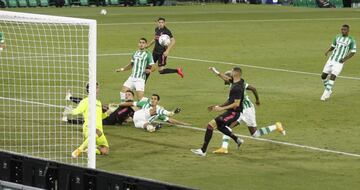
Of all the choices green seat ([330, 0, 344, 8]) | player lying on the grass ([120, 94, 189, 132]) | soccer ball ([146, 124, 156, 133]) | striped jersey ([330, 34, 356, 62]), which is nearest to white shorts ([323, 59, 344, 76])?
striped jersey ([330, 34, 356, 62])

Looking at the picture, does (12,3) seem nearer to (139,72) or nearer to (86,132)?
(139,72)

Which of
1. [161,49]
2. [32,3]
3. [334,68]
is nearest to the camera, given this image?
[334,68]

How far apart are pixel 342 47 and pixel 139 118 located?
880 centimetres

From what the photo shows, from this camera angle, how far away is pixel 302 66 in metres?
37.0

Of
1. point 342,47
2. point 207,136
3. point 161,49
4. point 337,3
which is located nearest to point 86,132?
point 207,136

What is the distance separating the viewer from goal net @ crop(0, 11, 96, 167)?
18.9m

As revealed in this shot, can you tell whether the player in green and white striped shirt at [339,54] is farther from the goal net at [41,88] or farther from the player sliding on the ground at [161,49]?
the goal net at [41,88]

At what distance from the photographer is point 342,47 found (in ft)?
94.6

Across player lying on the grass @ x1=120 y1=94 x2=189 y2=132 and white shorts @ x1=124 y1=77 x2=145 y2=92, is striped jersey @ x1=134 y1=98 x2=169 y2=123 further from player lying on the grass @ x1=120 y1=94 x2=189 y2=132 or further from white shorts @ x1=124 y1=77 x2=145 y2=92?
white shorts @ x1=124 y1=77 x2=145 y2=92

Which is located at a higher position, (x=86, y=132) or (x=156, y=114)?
(x=86, y=132)

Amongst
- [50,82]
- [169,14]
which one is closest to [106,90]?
[50,82]

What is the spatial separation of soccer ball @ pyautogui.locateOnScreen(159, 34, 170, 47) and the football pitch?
4.92ft

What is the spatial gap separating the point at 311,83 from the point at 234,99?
42.3 ft

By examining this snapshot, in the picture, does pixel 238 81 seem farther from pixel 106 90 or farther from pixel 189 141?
pixel 106 90
